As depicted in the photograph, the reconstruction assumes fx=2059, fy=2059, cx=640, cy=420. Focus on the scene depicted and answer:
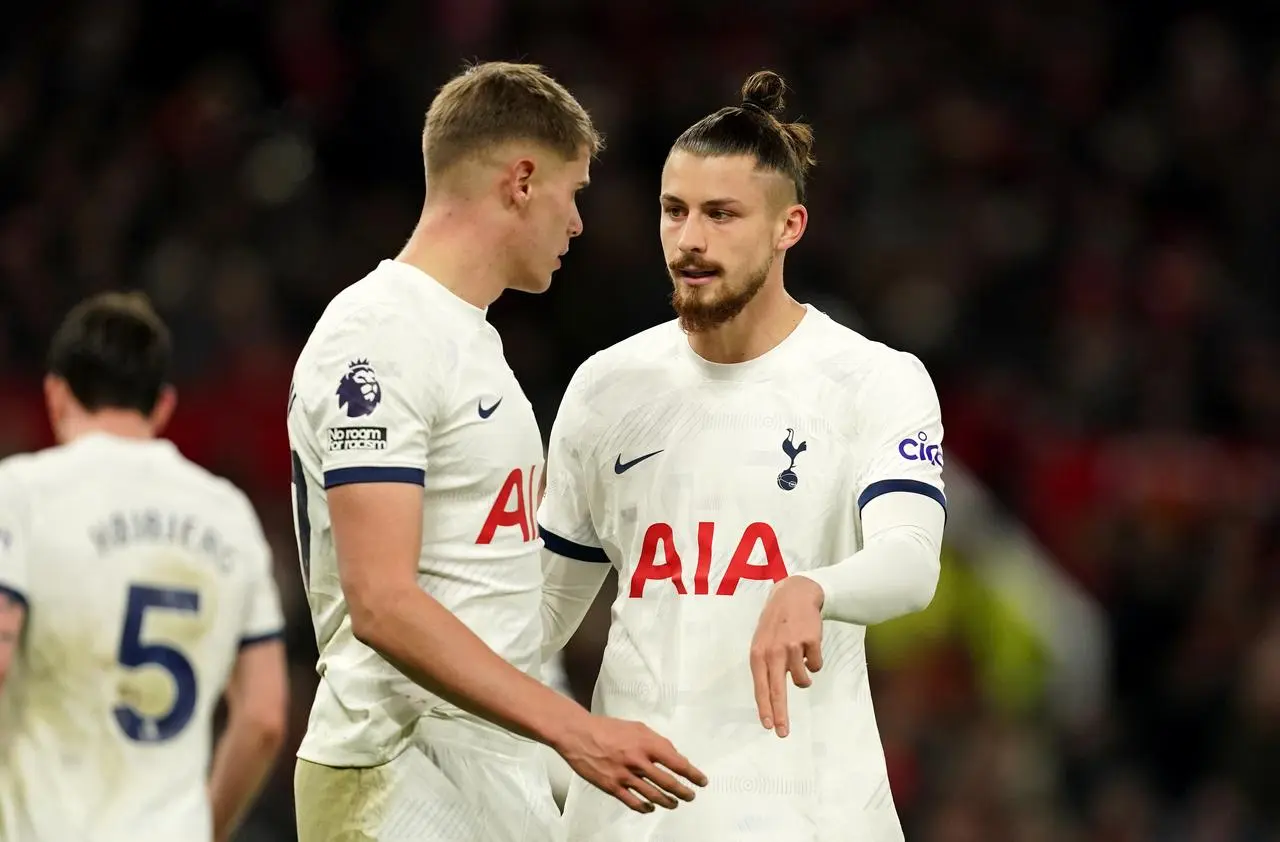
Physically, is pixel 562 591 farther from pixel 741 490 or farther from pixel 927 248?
pixel 927 248

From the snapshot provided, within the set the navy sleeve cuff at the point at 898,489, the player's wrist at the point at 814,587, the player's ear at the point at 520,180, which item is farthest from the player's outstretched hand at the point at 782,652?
the player's ear at the point at 520,180

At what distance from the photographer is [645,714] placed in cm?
477

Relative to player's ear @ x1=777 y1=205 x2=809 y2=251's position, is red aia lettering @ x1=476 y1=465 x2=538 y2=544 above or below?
below

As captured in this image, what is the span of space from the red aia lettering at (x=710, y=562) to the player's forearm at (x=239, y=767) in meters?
0.92

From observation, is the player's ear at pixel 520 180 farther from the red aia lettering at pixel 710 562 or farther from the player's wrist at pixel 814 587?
the player's wrist at pixel 814 587

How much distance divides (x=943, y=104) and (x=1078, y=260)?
Answer: 5.14 ft

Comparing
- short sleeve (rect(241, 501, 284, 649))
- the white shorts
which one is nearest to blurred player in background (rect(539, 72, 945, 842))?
the white shorts

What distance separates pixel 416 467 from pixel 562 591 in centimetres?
108

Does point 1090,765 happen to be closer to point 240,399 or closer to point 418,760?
point 240,399

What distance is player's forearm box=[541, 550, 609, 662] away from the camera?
5121 mm

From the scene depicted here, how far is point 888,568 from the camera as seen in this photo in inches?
172

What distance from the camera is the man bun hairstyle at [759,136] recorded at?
489 centimetres

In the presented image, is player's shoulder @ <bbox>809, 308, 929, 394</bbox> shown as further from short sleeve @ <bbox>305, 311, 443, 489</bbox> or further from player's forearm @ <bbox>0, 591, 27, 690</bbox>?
player's forearm @ <bbox>0, 591, 27, 690</bbox>

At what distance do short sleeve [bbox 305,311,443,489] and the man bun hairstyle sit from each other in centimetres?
100
